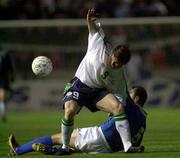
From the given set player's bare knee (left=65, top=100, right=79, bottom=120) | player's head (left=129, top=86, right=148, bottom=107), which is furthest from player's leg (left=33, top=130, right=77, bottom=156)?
player's head (left=129, top=86, right=148, bottom=107)

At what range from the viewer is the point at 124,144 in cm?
1131

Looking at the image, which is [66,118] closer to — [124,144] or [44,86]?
[124,144]

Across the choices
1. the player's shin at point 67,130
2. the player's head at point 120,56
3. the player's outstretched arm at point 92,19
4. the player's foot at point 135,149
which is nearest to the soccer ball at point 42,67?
the player's outstretched arm at point 92,19

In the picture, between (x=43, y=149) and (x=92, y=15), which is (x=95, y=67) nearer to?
(x=92, y=15)

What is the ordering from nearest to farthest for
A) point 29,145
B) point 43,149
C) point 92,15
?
point 43,149, point 29,145, point 92,15

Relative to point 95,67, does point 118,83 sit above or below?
below

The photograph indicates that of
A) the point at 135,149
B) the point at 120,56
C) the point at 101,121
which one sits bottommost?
the point at 101,121

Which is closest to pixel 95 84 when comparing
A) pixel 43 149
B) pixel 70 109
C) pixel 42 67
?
pixel 70 109

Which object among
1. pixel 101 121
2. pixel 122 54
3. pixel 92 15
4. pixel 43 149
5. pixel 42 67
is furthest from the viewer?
pixel 101 121

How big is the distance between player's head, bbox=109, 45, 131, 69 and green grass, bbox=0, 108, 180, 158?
1.24 metres

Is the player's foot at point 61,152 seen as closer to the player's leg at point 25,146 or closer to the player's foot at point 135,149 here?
the player's leg at point 25,146

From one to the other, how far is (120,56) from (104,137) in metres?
1.14

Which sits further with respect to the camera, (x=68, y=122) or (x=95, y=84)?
(x=95, y=84)

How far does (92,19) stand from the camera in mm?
11711
